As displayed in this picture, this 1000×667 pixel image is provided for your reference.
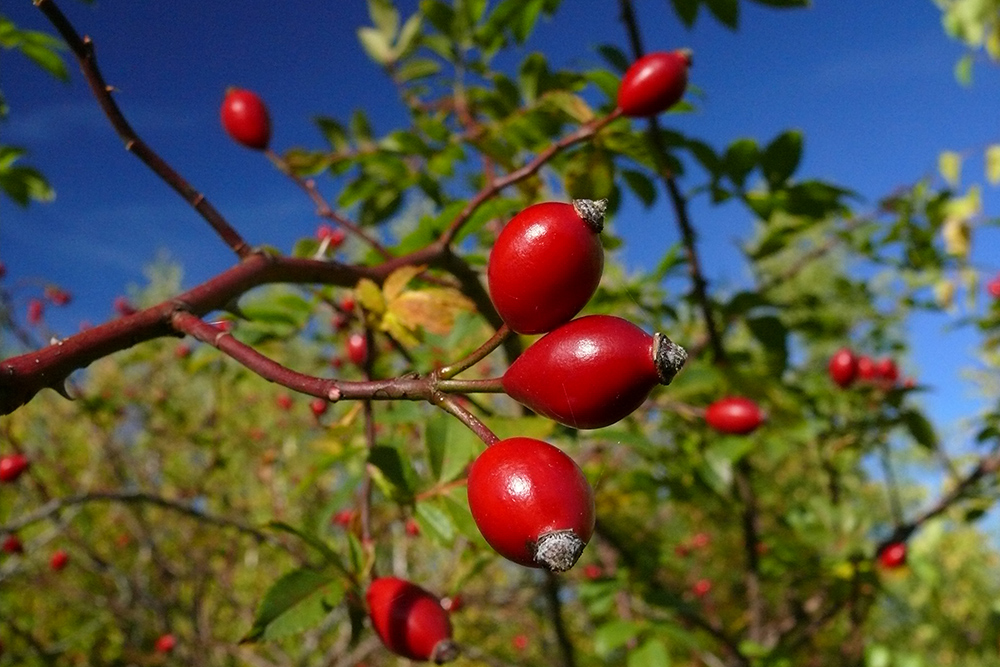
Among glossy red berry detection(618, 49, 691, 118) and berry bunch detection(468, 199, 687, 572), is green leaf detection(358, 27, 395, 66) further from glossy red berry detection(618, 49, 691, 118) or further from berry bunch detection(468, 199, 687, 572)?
berry bunch detection(468, 199, 687, 572)

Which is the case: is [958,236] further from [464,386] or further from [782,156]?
[464,386]

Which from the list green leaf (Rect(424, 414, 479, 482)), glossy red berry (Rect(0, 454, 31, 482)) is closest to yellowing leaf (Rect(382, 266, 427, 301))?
green leaf (Rect(424, 414, 479, 482))

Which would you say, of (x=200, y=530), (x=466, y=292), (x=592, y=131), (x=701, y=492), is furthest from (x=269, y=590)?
(x=200, y=530)

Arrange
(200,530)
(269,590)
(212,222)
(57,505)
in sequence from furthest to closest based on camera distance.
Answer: (200,530)
(57,505)
(269,590)
(212,222)

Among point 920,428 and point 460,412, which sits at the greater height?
point 460,412

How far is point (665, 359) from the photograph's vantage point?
0.64 meters

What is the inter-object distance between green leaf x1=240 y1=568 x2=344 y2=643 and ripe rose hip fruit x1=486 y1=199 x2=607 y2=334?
0.67 meters

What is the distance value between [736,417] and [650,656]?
2.87 feet

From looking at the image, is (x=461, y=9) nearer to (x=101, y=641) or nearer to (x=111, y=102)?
(x=111, y=102)

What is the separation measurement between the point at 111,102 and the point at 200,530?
243 inches

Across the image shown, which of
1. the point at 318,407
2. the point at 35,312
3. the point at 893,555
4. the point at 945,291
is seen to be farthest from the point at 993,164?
the point at 35,312

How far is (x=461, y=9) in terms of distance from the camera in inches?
98.6

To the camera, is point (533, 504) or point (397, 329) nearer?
point (533, 504)

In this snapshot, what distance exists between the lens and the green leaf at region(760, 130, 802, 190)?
6.82ft
